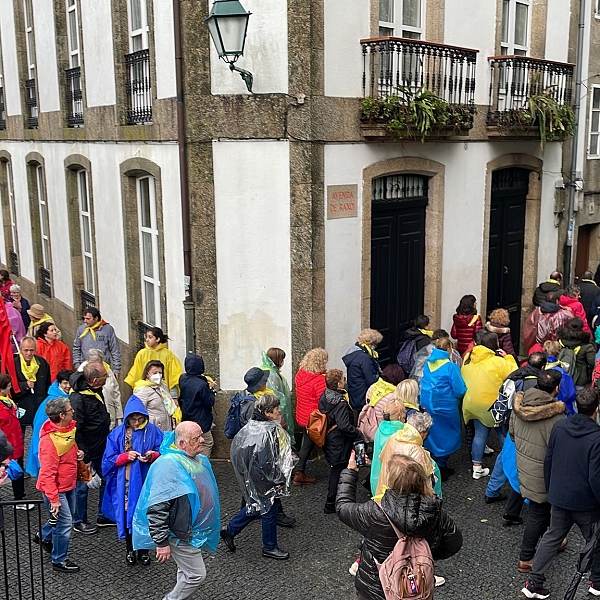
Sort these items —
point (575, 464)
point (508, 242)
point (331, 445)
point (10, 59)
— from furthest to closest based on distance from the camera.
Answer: point (10, 59) < point (508, 242) < point (331, 445) < point (575, 464)

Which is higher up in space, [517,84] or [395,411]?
[517,84]

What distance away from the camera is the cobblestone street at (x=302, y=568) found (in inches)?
246

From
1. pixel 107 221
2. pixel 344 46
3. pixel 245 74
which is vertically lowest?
pixel 107 221

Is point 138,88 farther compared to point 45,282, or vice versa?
point 45,282

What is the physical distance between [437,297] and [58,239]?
7878 mm

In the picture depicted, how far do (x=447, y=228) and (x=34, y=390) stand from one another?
6.10 metres

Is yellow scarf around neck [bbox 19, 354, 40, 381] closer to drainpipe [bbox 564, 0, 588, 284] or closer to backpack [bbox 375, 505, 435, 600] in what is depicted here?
backpack [bbox 375, 505, 435, 600]

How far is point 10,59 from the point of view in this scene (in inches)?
672

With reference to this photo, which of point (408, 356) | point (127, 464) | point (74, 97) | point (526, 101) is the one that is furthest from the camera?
point (74, 97)

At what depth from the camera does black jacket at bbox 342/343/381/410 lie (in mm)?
8336

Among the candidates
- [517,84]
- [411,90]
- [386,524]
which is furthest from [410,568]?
[517,84]

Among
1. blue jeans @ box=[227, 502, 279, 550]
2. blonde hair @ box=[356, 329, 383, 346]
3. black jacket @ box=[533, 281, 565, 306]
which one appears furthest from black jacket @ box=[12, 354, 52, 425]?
black jacket @ box=[533, 281, 565, 306]

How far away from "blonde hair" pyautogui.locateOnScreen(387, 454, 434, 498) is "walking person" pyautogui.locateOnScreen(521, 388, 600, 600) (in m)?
2.12

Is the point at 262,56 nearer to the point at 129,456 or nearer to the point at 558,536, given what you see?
the point at 129,456
